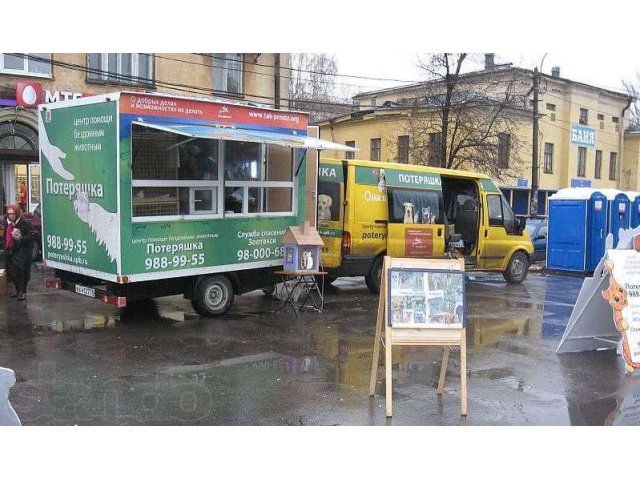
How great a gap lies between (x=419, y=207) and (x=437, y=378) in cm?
615

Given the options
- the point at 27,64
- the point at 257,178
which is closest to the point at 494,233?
the point at 257,178

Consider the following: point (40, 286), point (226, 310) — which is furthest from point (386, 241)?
point (40, 286)

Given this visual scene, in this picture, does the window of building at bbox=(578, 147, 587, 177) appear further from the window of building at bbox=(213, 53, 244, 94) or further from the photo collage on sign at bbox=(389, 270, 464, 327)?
the photo collage on sign at bbox=(389, 270, 464, 327)

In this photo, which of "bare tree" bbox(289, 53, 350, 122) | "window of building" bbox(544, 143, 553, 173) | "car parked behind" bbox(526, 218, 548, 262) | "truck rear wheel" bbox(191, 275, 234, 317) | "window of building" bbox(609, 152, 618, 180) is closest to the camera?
"truck rear wheel" bbox(191, 275, 234, 317)

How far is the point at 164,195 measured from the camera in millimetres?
9281

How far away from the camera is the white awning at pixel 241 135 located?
28.5 ft

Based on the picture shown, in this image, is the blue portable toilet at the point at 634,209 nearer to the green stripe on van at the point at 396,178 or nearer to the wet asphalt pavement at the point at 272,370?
the green stripe on van at the point at 396,178

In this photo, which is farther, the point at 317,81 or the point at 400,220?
the point at 317,81

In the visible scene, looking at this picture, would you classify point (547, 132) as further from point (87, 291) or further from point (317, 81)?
point (87, 291)

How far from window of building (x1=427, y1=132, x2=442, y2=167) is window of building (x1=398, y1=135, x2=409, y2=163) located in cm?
503

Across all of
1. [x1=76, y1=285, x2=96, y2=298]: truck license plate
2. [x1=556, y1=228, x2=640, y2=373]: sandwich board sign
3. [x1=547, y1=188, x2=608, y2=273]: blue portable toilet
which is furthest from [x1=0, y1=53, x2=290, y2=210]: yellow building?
[x1=556, y1=228, x2=640, y2=373]: sandwich board sign

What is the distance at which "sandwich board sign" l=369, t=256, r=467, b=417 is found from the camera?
5836mm

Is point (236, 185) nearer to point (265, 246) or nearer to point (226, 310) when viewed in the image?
point (265, 246)

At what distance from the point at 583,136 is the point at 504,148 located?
13907 millimetres
